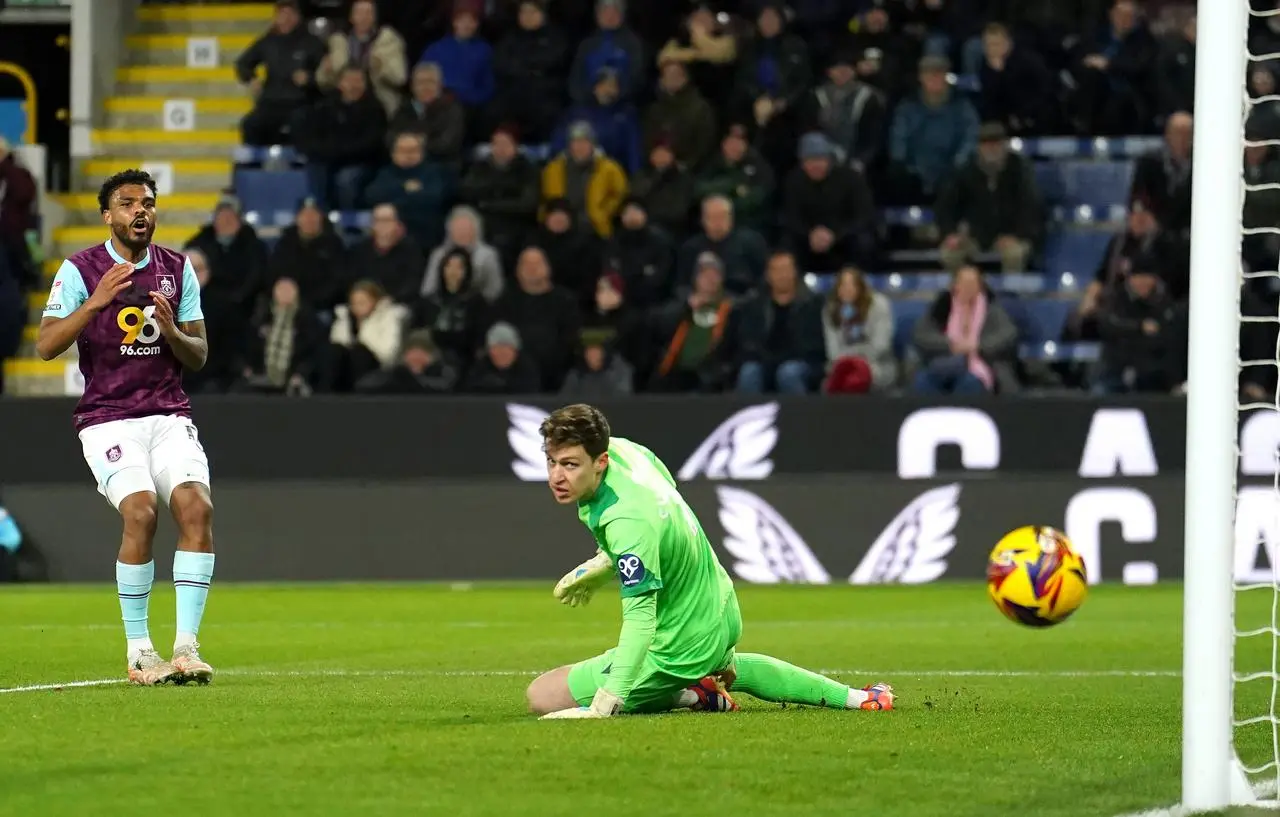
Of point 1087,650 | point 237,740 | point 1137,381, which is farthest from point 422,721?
point 1137,381

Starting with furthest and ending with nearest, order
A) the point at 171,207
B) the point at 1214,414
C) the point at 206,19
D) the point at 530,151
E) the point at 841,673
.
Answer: the point at 206,19 < the point at 171,207 < the point at 530,151 < the point at 841,673 < the point at 1214,414

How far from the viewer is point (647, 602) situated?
7316mm

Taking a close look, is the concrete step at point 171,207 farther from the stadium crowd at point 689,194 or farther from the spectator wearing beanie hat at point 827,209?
the spectator wearing beanie hat at point 827,209

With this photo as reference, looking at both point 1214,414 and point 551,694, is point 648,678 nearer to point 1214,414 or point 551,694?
point 551,694

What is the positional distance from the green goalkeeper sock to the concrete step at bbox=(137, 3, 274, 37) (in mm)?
16872

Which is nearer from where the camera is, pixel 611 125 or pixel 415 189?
pixel 415 189

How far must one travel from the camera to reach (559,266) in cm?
1884

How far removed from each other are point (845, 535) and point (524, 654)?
552cm

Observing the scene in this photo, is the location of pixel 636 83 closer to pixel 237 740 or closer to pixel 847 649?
pixel 847 649

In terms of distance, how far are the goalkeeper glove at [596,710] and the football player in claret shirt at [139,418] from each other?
2.06m

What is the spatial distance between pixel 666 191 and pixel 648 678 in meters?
11.9

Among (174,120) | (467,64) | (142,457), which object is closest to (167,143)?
(174,120)

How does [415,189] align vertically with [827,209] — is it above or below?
above

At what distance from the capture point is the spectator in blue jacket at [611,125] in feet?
66.0
